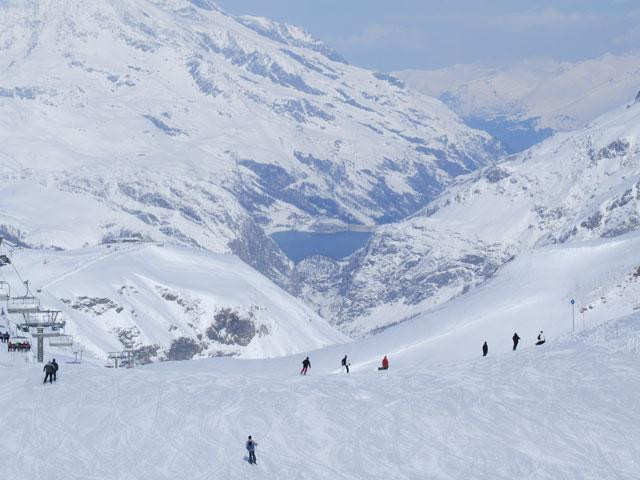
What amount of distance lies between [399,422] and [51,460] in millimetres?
18844

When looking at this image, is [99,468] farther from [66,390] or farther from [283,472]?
[66,390]

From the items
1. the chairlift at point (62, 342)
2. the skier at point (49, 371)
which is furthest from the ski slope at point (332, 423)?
the chairlift at point (62, 342)

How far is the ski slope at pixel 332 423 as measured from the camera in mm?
55375

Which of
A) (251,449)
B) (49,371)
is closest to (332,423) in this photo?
(251,449)

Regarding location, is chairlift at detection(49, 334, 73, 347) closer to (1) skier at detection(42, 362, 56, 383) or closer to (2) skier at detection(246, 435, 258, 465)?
(1) skier at detection(42, 362, 56, 383)

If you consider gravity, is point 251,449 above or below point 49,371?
below

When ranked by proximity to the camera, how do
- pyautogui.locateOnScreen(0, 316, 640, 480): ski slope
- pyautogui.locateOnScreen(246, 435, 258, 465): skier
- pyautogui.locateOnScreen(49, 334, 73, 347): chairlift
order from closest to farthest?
pyautogui.locateOnScreen(246, 435, 258, 465): skier < pyautogui.locateOnScreen(0, 316, 640, 480): ski slope < pyautogui.locateOnScreen(49, 334, 73, 347): chairlift

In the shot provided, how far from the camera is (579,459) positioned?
5700 cm

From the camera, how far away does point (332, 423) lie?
6288 centimetres

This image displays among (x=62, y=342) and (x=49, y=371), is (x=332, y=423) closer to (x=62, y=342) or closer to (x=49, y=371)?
(x=49, y=371)

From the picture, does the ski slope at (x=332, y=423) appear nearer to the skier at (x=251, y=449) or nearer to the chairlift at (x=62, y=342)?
the skier at (x=251, y=449)

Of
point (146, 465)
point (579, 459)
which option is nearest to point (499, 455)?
point (579, 459)

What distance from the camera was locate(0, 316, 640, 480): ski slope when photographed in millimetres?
55375

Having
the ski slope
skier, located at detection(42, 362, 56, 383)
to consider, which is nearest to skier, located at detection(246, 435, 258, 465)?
the ski slope
